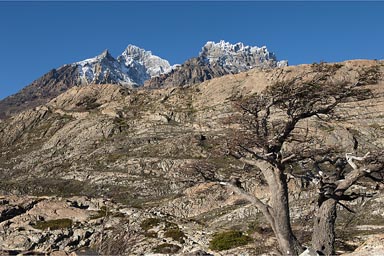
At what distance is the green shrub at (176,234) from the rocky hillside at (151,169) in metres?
0.11

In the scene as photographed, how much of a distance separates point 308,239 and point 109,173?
→ 6383cm

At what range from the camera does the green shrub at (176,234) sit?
1003 inches

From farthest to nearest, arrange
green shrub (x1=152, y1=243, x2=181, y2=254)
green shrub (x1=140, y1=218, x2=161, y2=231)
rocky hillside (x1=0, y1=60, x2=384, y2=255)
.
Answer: green shrub (x1=140, y1=218, x2=161, y2=231) → green shrub (x1=152, y1=243, x2=181, y2=254) → rocky hillside (x1=0, y1=60, x2=384, y2=255)

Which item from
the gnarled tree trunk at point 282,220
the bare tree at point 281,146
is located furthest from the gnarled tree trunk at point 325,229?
the gnarled tree trunk at point 282,220

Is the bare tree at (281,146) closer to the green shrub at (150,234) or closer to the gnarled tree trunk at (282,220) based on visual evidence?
the gnarled tree trunk at (282,220)

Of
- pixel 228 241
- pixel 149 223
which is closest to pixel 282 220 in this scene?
pixel 228 241

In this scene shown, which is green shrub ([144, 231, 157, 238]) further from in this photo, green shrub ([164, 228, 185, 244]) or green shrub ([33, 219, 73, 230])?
green shrub ([33, 219, 73, 230])

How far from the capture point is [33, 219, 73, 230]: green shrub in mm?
28578

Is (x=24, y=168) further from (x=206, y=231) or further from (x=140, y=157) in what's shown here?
(x=206, y=231)

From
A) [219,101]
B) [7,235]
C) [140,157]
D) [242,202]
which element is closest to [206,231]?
[7,235]

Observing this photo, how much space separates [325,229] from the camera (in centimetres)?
1470

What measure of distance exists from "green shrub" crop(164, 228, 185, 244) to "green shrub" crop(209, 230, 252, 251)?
197 centimetres

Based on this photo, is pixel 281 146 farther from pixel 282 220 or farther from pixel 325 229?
pixel 325 229

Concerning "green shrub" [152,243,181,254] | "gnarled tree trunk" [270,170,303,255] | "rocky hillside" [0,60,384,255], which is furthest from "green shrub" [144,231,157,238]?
"gnarled tree trunk" [270,170,303,255]
